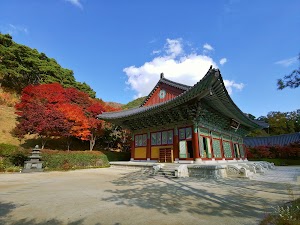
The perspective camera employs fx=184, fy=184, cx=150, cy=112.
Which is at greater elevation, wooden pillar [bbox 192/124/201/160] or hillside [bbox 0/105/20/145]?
hillside [bbox 0/105/20/145]

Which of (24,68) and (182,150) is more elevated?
(24,68)

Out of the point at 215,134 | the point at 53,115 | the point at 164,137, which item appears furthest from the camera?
the point at 53,115

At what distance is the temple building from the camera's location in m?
13.8

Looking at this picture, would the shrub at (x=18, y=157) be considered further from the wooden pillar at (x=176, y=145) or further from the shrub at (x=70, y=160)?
the wooden pillar at (x=176, y=145)

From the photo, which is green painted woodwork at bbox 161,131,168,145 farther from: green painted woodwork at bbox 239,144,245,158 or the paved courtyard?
green painted woodwork at bbox 239,144,245,158

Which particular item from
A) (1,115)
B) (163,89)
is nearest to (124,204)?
(163,89)

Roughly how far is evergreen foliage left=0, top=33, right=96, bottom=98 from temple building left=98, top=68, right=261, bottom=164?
25144 mm

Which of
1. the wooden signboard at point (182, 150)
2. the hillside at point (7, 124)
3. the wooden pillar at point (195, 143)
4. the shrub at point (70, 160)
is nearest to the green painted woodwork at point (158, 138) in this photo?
the wooden signboard at point (182, 150)

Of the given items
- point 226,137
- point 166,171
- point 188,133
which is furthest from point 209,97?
point 226,137

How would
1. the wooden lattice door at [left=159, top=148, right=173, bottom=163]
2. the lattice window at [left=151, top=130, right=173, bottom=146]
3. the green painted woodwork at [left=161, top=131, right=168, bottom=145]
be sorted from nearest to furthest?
the wooden lattice door at [left=159, top=148, right=173, bottom=163]
the lattice window at [left=151, top=130, right=173, bottom=146]
the green painted woodwork at [left=161, top=131, right=168, bottom=145]

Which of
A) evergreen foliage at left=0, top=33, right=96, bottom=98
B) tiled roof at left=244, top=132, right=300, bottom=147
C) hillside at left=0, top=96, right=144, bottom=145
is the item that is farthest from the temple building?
evergreen foliage at left=0, top=33, right=96, bottom=98

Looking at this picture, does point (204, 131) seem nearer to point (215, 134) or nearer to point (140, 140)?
point (215, 134)

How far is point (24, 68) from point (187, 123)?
34637 mm

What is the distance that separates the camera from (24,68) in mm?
35000
